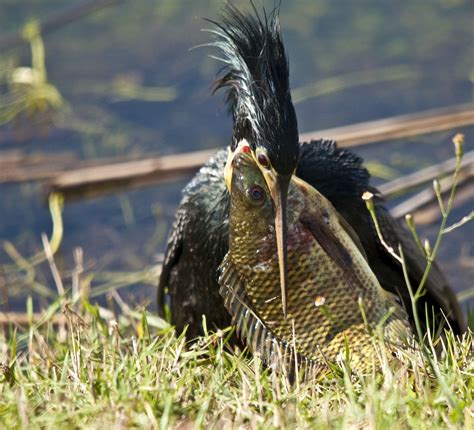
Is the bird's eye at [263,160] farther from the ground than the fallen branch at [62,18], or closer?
closer

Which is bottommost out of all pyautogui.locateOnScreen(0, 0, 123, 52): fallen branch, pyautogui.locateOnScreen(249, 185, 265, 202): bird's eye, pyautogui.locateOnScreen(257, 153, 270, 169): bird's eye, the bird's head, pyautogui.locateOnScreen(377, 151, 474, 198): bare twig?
pyautogui.locateOnScreen(377, 151, 474, 198): bare twig

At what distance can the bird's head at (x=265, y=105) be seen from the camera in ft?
11.3

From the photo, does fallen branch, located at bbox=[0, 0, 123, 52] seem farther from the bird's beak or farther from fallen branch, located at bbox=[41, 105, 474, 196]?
the bird's beak

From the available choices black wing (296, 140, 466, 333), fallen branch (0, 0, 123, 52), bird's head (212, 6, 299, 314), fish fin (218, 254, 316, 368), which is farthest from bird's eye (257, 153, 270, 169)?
fallen branch (0, 0, 123, 52)

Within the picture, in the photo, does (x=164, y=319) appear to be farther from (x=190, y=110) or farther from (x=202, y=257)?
(x=190, y=110)

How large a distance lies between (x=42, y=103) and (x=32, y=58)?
0.61 meters

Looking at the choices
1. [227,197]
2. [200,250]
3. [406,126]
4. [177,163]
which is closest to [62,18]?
[177,163]

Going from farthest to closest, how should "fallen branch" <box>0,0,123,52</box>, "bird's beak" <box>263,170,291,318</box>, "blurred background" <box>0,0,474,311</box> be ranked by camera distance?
"fallen branch" <box>0,0,123,52</box> → "blurred background" <box>0,0,474,311</box> → "bird's beak" <box>263,170,291,318</box>

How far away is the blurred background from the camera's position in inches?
262

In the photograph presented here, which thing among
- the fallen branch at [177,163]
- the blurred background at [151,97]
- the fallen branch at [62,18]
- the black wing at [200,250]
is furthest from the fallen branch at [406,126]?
the fallen branch at [62,18]

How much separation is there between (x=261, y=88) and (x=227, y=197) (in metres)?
0.68

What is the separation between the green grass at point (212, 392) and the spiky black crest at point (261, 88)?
2.30 feet

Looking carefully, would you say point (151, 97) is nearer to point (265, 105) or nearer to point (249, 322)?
point (265, 105)

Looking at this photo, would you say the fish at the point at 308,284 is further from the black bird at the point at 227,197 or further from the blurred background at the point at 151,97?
the blurred background at the point at 151,97
